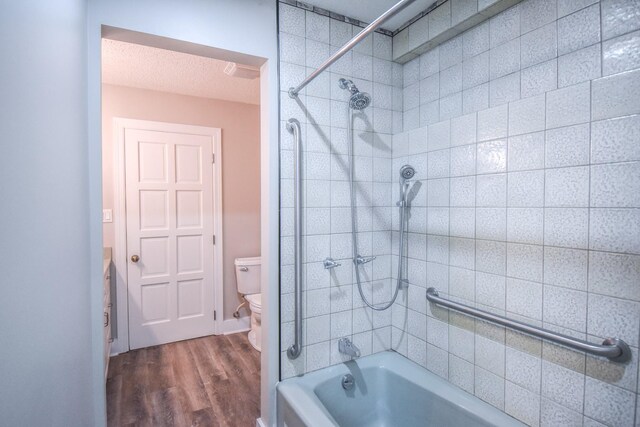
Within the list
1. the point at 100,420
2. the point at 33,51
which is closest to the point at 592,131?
the point at 33,51

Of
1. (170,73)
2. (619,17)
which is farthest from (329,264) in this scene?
(170,73)

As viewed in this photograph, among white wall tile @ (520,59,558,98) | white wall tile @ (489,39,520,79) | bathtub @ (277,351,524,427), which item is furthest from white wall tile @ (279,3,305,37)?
bathtub @ (277,351,524,427)

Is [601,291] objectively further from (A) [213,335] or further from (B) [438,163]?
(A) [213,335]

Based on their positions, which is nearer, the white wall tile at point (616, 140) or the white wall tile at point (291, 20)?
the white wall tile at point (616, 140)

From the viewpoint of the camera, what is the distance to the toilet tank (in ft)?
10.1

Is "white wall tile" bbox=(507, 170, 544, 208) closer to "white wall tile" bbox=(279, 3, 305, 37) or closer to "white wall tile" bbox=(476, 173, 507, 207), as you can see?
"white wall tile" bbox=(476, 173, 507, 207)

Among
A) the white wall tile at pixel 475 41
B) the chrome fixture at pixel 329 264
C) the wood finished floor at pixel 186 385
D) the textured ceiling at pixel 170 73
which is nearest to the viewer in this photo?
the white wall tile at pixel 475 41

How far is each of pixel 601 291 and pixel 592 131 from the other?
56 cm

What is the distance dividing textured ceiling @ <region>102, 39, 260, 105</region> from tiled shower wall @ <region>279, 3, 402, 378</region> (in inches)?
38.9

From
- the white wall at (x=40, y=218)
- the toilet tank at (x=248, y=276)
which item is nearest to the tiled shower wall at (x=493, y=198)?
the white wall at (x=40, y=218)

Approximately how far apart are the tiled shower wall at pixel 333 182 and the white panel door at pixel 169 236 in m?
1.71

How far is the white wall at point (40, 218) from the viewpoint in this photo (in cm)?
48

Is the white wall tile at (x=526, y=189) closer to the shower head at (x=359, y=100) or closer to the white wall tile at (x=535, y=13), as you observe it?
the white wall tile at (x=535, y=13)

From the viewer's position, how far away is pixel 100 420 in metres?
1.32
